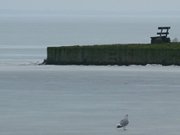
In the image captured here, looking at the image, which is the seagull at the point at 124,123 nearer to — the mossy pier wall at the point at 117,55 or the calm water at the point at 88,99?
the calm water at the point at 88,99

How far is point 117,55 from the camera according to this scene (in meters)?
48.1

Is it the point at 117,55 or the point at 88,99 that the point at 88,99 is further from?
the point at 117,55

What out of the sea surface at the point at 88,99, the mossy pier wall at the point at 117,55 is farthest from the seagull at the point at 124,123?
the mossy pier wall at the point at 117,55

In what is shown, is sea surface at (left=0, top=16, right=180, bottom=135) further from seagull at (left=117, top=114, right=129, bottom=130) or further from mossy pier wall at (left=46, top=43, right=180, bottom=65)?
mossy pier wall at (left=46, top=43, right=180, bottom=65)

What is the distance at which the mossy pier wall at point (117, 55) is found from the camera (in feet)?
156

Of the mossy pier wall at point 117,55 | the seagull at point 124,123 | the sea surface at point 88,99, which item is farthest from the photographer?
the mossy pier wall at point 117,55

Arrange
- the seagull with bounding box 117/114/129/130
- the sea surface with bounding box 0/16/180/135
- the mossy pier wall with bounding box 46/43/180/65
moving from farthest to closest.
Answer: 1. the mossy pier wall with bounding box 46/43/180/65
2. the sea surface with bounding box 0/16/180/135
3. the seagull with bounding box 117/114/129/130

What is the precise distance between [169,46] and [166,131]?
2345 cm

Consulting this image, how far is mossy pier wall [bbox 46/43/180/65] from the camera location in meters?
47.7

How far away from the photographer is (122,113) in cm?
2919

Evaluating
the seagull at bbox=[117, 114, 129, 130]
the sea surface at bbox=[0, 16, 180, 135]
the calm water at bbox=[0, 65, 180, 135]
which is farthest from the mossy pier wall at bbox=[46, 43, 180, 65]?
the seagull at bbox=[117, 114, 129, 130]

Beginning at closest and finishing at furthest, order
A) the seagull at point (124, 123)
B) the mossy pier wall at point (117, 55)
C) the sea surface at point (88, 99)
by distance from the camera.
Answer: the seagull at point (124, 123)
the sea surface at point (88, 99)
the mossy pier wall at point (117, 55)

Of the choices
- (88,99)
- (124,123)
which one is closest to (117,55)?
(88,99)

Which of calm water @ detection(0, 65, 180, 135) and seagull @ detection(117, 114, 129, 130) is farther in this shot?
calm water @ detection(0, 65, 180, 135)
